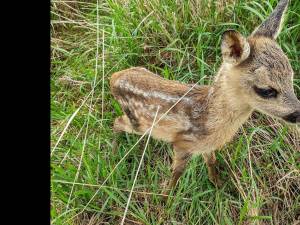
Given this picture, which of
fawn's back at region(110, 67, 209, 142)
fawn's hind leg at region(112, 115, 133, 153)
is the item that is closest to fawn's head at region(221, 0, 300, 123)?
fawn's back at region(110, 67, 209, 142)

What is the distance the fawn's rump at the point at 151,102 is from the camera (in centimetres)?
276

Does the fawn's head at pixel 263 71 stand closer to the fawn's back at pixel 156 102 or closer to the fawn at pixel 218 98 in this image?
the fawn at pixel 218 98

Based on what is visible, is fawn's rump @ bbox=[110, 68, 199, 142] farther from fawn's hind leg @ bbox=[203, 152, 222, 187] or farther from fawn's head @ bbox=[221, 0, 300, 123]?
fawn's head @ bbox=[221, 0, 300, 123]

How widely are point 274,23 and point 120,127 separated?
121cm

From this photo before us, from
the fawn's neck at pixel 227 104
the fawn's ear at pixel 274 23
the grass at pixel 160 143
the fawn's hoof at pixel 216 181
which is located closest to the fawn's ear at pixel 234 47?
the fawn's neck at pixel 227 104

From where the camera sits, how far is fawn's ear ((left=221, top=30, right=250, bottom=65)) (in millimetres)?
2258

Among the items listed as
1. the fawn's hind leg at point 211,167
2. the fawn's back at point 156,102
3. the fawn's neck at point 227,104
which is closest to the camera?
the fawn's neck at point 227,104

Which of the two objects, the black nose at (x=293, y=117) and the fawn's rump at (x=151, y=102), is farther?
the fawn's rump at (x=151, y=102)

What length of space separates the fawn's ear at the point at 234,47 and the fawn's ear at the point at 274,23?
21cm

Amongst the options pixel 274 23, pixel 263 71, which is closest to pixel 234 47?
pixel 263 71

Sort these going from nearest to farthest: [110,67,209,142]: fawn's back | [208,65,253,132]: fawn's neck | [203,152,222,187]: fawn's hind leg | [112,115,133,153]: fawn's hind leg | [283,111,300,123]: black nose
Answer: [283,111,300,123]: black nose, [208,65,253,132]: fawn's neck, [110,67,209,142]: fawn's back, [203,152,222,187]: fawn's hind leg, [112,115,133,153]: fawn's hind leg

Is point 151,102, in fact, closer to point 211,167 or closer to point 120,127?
point 120,127

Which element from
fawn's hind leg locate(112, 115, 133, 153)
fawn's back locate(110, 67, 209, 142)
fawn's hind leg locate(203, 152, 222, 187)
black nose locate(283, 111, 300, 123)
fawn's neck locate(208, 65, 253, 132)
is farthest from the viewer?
fawn's hind leg locate(112, 115, 133, 153)
